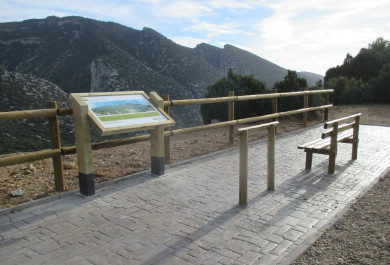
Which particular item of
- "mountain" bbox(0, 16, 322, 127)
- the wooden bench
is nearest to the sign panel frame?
the wooden bench

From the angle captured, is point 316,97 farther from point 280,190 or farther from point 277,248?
point 277,248

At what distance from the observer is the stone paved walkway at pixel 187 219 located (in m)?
3.03

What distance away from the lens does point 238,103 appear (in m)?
14.5

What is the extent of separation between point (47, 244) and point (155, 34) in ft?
225

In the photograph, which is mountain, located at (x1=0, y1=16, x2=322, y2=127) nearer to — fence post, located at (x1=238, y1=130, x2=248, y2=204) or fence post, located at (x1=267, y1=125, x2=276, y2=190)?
fence post, located at (x1=267, y1=125, x2=276, y2=190)

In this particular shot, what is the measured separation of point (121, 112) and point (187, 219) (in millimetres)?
1848

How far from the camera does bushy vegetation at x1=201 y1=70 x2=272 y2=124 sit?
14395 millimetres

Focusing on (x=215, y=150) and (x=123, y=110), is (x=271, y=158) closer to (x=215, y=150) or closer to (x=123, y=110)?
(x=123, y=110)

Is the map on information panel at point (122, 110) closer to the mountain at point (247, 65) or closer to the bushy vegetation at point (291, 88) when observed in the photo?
the bushy vegetation at point (291, 88)

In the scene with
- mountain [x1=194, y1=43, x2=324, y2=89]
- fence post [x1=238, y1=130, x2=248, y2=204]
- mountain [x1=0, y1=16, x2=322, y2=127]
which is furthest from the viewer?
mountain [x1=194, y1=43, x2=324, y2=89]

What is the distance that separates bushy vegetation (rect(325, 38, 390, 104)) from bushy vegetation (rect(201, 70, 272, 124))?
20.6 ft

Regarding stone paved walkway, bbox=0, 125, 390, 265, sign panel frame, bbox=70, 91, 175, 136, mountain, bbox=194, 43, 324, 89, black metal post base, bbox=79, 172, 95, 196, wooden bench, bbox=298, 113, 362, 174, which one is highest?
mountain, bbox=194, 43, 324, 89

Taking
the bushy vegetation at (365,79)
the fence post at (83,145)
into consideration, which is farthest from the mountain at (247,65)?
the fence post at (83,145)


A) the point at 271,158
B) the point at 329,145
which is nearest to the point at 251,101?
the point at 329,145
